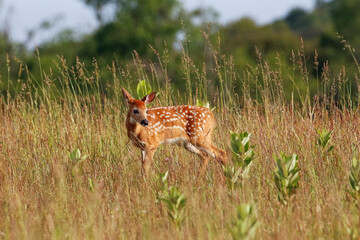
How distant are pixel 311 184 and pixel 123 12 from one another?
30.8 metres

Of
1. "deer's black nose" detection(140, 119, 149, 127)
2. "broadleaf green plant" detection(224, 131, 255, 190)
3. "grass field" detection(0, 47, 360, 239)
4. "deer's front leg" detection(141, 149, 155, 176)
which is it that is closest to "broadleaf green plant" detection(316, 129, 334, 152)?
"grass field" detection(0, 47, 360, 239)

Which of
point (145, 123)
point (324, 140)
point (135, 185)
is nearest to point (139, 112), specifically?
point (145, 123)

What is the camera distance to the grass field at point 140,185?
11.6 feet

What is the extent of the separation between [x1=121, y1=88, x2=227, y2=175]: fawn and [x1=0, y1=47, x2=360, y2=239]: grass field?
16 cm

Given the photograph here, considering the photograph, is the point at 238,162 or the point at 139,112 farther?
the point at 139,112

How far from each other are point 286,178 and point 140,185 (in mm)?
1177

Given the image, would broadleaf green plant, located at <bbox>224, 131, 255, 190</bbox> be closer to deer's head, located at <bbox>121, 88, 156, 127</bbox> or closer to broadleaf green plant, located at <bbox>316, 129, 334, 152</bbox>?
broadleaf green plant, located at <bbox>316, 129, 334, 152</bbox>

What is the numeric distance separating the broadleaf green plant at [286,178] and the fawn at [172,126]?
6.00 feet

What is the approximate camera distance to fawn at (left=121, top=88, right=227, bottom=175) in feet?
18.7

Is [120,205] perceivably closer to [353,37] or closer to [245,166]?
[245,166]

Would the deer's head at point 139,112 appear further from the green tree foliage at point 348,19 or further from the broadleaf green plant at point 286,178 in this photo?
the green tree foliage at point 348,19

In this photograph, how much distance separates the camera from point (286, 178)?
379 centimetres

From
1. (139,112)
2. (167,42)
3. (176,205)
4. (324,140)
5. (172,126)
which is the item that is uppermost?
(167,42)

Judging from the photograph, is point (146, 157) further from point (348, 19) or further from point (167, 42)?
point (348, 19)
